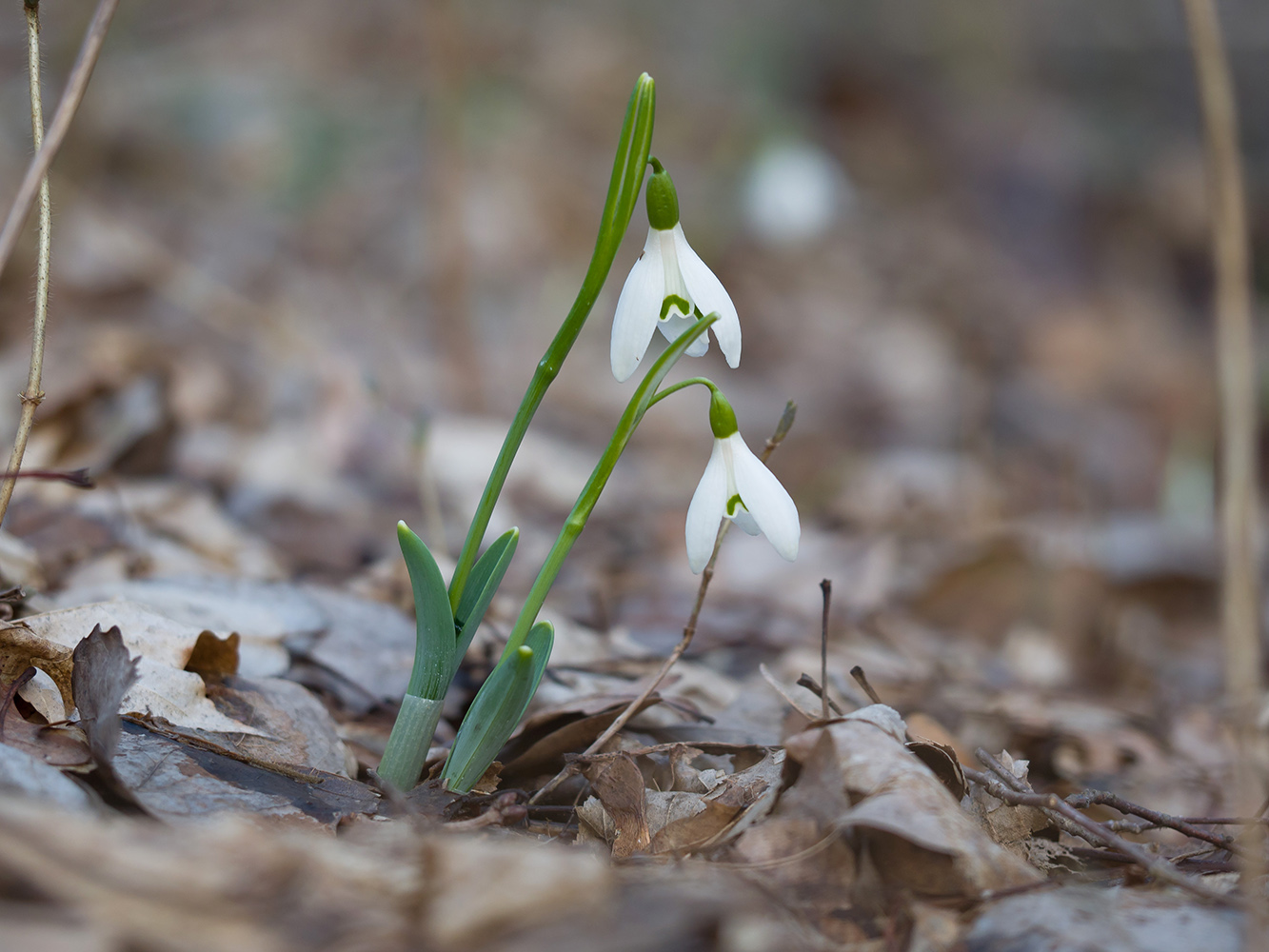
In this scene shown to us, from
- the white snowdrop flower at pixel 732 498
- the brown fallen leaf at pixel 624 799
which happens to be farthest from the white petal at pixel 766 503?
the brown fallen leaf at pixel 624 799

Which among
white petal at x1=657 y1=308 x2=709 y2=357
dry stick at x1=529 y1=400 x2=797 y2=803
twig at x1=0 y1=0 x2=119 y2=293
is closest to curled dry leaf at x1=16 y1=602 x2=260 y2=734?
dry stick at x1=529 y1=400 x2=797 y2=803

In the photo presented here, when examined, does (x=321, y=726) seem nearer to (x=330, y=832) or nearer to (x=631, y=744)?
(x=330, y=832)

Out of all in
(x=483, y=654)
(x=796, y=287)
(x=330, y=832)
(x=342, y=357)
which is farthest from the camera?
(x=796, y=287)

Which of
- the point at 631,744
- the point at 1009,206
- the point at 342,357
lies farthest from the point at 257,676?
the point at 1009,206

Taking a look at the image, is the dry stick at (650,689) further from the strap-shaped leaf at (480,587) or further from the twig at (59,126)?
the twig at (59,126)

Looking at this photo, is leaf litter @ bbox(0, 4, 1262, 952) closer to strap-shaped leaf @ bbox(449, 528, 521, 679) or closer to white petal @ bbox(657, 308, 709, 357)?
strap-shaped leaf @ bbox(449, 528, 521, 679)

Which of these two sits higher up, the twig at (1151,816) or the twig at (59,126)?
the twig at (59,126)

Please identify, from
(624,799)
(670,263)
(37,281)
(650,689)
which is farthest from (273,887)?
(37,281)
